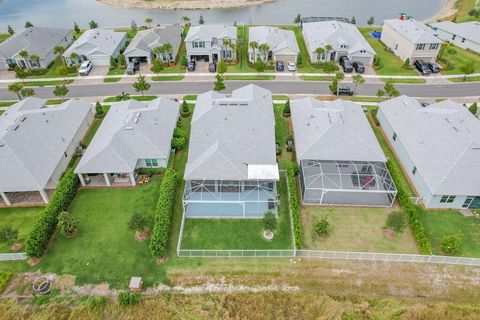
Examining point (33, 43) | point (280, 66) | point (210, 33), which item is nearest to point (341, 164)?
point (280, 66)

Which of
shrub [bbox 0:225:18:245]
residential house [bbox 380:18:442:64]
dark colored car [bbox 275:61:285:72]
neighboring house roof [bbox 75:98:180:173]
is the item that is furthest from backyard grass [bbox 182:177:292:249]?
residential house [bbox 380:18:442:64]

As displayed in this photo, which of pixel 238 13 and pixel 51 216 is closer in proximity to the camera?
pixel 51 216

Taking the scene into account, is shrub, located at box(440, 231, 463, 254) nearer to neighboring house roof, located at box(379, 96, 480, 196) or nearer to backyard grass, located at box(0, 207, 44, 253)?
neighboring house roof, located at box(379, 96, 480, 196)

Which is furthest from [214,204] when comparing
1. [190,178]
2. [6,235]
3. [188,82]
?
[188,82]

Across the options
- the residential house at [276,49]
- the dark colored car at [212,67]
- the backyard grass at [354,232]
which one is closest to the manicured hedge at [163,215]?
the backyard grass at [354,232]

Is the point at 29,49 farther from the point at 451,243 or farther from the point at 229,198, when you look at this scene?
the point at 451,243

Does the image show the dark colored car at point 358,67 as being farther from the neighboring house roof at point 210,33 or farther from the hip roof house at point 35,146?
the hip roof house at point 35,146
